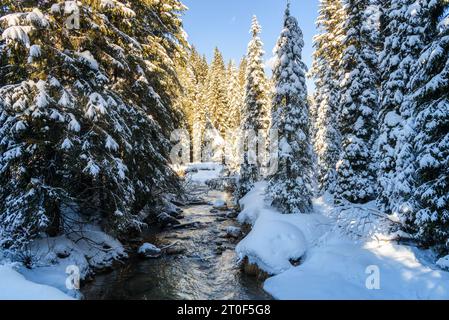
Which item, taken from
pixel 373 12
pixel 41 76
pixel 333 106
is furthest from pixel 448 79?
pixel 333 106

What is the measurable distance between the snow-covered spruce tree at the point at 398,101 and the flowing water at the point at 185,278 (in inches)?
260

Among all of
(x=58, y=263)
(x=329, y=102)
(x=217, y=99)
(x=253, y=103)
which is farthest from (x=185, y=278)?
(x=217, y=99)

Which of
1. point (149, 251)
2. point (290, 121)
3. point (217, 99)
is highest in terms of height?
point (217, 99)

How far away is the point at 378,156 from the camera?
47.0ft

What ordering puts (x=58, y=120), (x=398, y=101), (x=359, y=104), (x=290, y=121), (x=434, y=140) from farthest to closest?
(x=290, y=121) < (x=359, y=104) < (x=398, y=101) < (x=58, y=120) < (x=434, y=140)

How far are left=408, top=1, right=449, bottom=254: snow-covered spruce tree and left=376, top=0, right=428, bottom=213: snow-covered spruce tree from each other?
Answer: 0.92 meters

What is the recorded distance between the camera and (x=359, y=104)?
17484mm

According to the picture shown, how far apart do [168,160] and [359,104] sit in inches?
448

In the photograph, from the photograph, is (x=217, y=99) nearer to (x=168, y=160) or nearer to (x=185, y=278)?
(x=168, y=160)

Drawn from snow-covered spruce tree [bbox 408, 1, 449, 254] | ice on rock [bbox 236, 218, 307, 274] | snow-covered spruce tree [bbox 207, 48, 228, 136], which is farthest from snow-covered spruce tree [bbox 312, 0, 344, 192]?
snow-covered spruce tree [bbox 207, 48, 228, 136]

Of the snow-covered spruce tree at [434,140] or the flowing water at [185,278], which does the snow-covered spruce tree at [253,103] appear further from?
the snow-covered spruce tree at [434,140]

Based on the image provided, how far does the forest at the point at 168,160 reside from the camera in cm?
966

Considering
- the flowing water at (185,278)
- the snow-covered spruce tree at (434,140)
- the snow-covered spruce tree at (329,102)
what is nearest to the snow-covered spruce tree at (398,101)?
the snow-covered spruce tree at (434,140)
